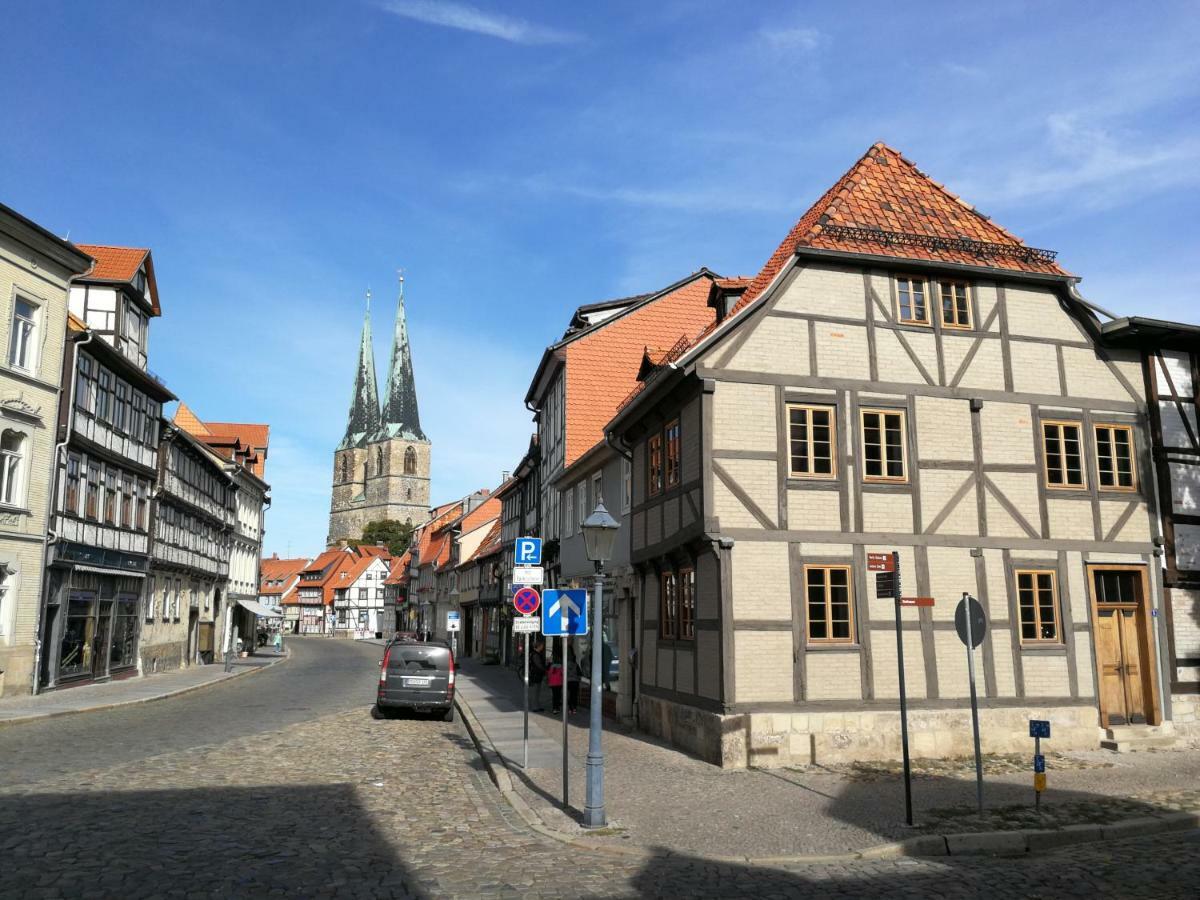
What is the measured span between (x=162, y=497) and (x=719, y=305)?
81.2 ft

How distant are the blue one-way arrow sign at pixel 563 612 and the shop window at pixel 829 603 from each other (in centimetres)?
435

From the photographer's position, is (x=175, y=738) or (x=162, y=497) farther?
(x=162, y=497)

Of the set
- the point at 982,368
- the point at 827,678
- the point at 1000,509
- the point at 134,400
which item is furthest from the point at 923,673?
the point at 134,400

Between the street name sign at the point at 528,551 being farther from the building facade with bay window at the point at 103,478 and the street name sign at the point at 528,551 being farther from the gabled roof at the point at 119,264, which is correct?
the gabled roof at the point at 119,264

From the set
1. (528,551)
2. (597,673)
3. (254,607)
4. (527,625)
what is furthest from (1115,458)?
(254,607)

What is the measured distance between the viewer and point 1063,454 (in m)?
17.4

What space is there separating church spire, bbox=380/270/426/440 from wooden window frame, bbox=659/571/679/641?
149 meters

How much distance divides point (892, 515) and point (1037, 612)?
10.3 ft

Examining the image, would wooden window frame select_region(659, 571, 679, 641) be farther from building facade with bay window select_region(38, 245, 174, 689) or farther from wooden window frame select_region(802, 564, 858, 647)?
building facade with bay window select_region(38, 245, 174, 689)

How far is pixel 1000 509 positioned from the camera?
16828 mm

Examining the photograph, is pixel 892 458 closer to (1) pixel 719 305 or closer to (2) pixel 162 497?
(1) pixel 719 305

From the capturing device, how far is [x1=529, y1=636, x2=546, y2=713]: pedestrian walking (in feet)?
86.8

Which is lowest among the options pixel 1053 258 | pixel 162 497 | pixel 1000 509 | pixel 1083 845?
pixel 1083 845

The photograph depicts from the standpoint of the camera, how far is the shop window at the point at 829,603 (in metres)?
15.8
